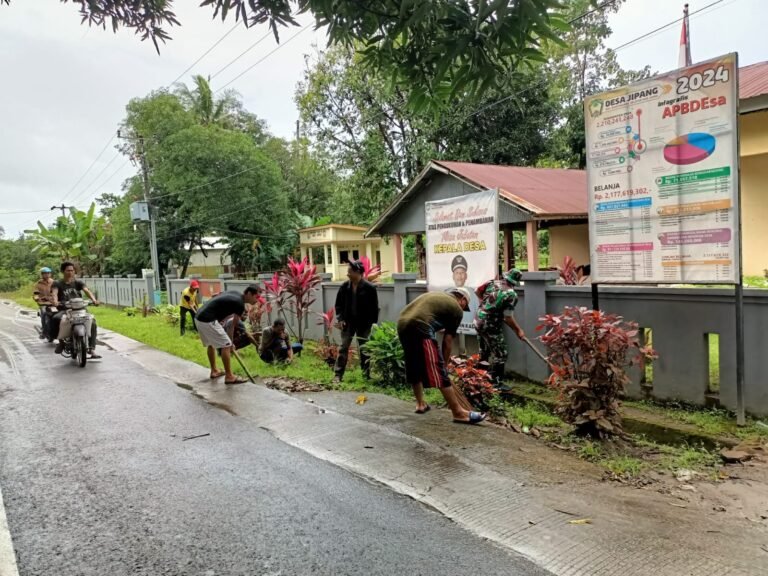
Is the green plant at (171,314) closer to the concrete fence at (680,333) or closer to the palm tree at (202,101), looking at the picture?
the concrete fence at (680,333)

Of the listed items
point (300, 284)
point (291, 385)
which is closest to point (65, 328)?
point (300, 284)

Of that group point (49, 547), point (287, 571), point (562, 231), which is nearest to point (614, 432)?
point (287, 571)

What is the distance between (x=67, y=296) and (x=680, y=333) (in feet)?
31.4

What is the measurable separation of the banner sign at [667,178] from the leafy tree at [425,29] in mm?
3407

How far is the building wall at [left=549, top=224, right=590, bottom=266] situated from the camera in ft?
61.0

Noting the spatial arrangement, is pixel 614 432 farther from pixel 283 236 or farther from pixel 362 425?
pixel 283 236

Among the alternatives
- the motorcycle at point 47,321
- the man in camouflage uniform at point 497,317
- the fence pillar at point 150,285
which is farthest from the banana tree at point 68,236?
the man in camouflage uniform at point 497,317

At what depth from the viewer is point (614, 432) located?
4820mm

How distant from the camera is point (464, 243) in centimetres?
769

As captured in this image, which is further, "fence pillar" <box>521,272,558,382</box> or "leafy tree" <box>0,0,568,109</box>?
"fence pillar" <box>521,272,558,382</box>

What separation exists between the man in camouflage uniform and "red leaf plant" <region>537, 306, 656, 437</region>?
53.3 inches

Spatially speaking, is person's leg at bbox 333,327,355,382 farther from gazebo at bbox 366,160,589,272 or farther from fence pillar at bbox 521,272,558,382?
gazebo at bbox 366,160,589,272

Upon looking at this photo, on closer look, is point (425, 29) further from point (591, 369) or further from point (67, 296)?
point (67, 296)

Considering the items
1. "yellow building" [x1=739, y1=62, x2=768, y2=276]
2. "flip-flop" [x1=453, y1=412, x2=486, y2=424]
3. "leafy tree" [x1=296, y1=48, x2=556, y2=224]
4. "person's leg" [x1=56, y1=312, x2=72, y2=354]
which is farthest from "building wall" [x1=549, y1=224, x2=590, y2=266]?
"person's leg" [x1=56, y1=312, x2=72, y2=354]
